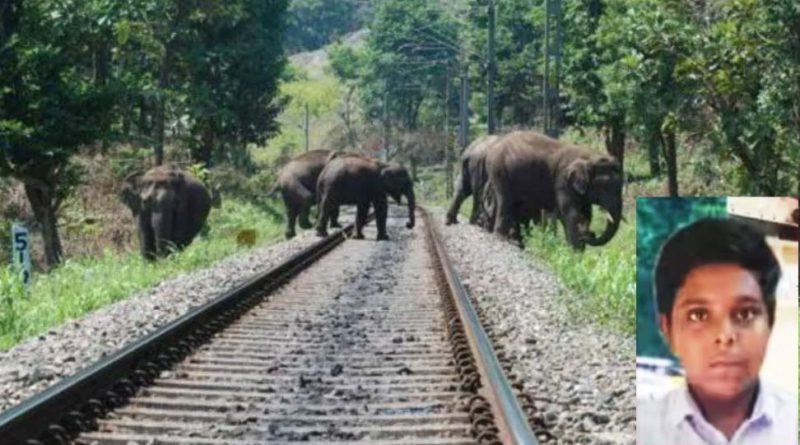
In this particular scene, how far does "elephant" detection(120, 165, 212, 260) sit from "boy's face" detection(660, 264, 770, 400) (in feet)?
61.8

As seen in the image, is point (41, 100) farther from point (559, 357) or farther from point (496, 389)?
point (496, 389)

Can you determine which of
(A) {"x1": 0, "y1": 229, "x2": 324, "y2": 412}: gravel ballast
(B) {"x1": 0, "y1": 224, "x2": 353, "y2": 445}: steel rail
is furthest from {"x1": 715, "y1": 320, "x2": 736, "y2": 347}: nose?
(A) {"x1": 0, "y1": 229, "x2": 324, "y2": 412}: gravel ballast

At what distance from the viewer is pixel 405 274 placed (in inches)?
690

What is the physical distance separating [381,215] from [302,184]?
527cm

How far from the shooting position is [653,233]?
11.3 ft

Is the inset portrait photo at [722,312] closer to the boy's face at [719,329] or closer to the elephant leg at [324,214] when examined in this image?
the boy's face at [719,329]

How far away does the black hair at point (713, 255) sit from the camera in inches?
130

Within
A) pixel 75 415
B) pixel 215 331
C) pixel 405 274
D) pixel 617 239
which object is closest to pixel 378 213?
pixel 617 239

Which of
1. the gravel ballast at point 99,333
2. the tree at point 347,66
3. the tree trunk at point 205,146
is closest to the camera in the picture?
the gravel ballast at point 99,333

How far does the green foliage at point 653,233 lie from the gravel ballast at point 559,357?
2.85 meters

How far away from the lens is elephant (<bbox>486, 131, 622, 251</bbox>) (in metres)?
21.5

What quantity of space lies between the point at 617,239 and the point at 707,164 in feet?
14.8

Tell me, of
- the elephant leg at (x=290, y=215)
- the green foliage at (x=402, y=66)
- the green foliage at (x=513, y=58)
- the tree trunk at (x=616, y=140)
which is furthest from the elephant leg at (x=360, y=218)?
the green foliage at (x=402, y=66)

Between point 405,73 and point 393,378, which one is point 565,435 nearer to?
point 393,378
